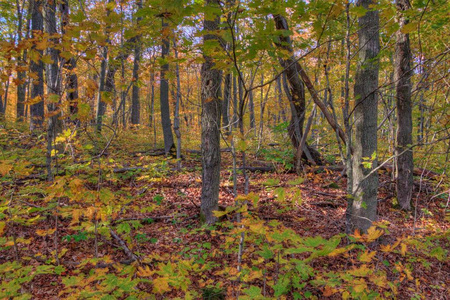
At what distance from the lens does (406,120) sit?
5.35 m

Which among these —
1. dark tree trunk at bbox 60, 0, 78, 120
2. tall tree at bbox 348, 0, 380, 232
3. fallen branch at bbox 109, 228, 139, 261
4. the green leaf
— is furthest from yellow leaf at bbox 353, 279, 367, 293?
dark tree trunk at bbox 60, 0, 78, 120

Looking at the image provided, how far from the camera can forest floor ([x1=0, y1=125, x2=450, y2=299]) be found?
2.19 metres

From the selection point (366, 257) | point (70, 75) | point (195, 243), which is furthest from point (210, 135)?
point (366, 257)

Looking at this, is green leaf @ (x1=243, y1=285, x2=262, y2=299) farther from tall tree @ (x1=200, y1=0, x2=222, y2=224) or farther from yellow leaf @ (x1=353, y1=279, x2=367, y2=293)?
tall tree @ (x1=200, y1=0, x2=222, y2=224)

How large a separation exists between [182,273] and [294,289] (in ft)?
5.71

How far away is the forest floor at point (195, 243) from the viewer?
7.18ft

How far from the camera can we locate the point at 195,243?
4.01 meters

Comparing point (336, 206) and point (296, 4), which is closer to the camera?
point (296, 4)

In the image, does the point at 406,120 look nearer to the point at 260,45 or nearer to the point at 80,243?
the point at 260,45

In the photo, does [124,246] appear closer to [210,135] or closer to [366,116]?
[210,135]

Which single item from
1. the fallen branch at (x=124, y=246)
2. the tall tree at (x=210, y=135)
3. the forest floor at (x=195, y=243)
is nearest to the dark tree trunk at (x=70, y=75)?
the forest floor at (x=195, y=243)

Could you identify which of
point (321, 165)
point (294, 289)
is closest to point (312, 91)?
point (294, 289)

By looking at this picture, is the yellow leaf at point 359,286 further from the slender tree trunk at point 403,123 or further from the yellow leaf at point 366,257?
the slender tree trunk at point 403,123

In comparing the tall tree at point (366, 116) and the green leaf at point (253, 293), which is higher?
the tall tree at point (366, 116)
